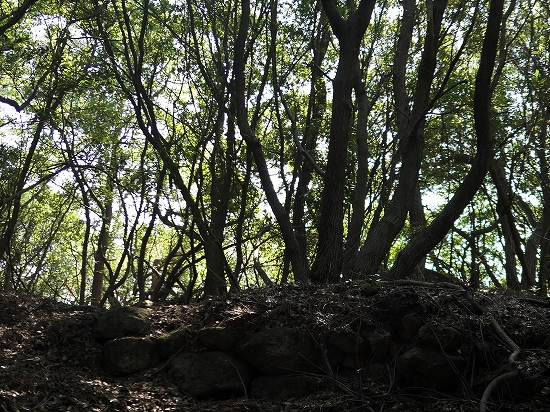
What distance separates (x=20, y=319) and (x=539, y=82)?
34.4 ft

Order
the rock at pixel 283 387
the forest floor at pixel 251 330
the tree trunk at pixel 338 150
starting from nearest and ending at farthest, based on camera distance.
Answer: the forest floor at pixel 251 330 < the rock at pixel 283 387 < the tree trunk at pixel 338 150

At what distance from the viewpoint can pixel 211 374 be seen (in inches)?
220

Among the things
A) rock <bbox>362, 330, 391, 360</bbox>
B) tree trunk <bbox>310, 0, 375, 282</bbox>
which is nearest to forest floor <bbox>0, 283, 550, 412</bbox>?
rock <bbox>362, 330, 391, 360</bbox>

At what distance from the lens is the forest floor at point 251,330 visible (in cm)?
480

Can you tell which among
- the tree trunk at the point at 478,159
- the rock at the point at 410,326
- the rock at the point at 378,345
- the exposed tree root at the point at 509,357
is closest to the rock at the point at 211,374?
the rock at the point at 378,345

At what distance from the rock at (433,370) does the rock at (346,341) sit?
52cm

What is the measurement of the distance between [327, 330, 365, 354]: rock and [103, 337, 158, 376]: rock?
195cm

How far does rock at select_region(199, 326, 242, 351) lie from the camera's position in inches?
230

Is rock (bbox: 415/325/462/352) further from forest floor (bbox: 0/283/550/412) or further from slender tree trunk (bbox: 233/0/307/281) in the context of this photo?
slender tree trunk (bbox: 233/0/307/281)

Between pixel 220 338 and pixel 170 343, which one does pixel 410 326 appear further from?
pixel 170 343

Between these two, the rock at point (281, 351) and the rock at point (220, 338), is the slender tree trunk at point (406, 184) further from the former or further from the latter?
the rock at point (220, 338)

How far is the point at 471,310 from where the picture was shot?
5.53 m

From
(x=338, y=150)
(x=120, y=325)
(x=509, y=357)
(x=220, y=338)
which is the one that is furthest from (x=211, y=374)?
(x=338, y=150)

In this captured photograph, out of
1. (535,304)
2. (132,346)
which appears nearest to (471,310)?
(535,304)
